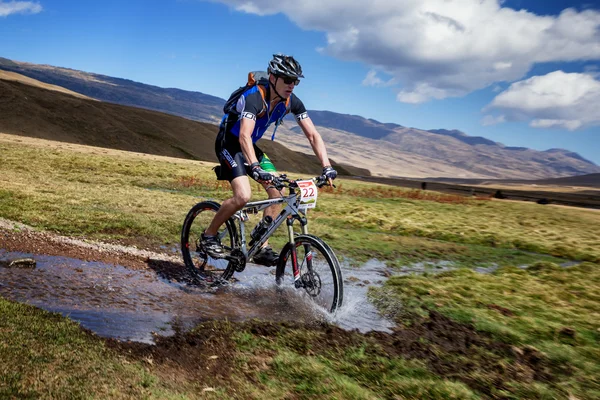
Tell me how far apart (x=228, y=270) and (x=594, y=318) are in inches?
239

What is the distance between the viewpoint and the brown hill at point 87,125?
6203 centimetres

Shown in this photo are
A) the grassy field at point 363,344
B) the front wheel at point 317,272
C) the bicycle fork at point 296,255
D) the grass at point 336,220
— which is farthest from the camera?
the grass at point 336,220

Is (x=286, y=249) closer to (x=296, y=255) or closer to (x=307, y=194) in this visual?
(x=296, y=255)

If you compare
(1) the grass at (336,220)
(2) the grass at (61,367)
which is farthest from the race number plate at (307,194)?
(1) the grass at (336,220)

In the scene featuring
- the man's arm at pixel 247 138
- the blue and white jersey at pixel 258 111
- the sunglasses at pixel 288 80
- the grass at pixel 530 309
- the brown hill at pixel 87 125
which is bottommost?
the brown hill at pixel 87 125

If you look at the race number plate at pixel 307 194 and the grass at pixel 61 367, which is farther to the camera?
the race number plate at pixel 307 194

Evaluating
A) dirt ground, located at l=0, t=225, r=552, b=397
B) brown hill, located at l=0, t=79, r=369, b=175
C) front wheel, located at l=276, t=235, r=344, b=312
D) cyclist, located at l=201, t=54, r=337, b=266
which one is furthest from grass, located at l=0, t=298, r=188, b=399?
brown hill, located at l=0, t=79, r=369, b=175

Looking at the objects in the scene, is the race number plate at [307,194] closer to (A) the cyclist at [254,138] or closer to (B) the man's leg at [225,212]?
(A) the cyclist at [254,138]

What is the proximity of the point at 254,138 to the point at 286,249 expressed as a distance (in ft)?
6.99

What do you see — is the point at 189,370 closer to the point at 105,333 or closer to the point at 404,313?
the point at 105,333

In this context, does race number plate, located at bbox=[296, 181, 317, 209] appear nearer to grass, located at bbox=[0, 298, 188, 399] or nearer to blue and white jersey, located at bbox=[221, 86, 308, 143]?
blue and white jersey, located at bbox=[221, 86, 308, 143]

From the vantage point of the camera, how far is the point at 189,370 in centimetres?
460

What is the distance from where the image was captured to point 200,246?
863 centimetres

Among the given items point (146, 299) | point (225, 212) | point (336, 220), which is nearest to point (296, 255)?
point (225, 212)
